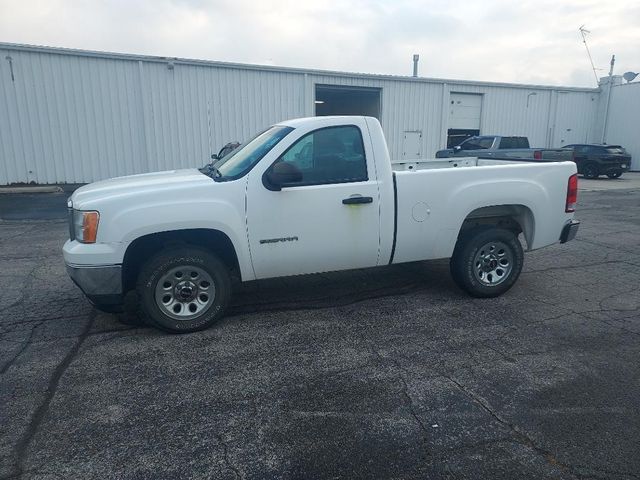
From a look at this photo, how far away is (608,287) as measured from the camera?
595cm

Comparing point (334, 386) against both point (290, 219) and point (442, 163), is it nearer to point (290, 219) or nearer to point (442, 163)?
point (290, 219)

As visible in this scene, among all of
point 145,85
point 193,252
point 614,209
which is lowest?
point 614,209

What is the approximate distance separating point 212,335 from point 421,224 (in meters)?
2.43

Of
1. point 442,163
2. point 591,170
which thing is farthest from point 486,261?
point 591,170

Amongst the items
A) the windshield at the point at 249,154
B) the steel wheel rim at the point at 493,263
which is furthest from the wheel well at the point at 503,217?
the windshield at the point at 249,154

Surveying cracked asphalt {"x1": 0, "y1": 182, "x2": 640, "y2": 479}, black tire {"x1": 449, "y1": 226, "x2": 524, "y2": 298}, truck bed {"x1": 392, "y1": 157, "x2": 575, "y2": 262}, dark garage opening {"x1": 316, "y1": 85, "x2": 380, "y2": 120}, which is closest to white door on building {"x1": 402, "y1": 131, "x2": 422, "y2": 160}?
dark garage opening {"x1": 316, "y1": 85, "x2": 380, "y2": 120}

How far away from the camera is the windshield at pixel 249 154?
180 inches

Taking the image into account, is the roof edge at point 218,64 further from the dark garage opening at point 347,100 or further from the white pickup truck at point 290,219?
the white pickup truck at point 290,219

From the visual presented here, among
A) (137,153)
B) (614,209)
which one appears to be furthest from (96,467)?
(137,153)

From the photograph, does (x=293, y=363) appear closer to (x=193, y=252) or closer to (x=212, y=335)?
(x=212, y=335)

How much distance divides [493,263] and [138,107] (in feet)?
50.8

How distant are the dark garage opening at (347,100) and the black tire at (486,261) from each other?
1656 centimetres

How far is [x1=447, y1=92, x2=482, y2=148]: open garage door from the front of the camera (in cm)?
2375

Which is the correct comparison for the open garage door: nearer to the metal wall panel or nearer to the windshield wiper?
the metal wall panel
